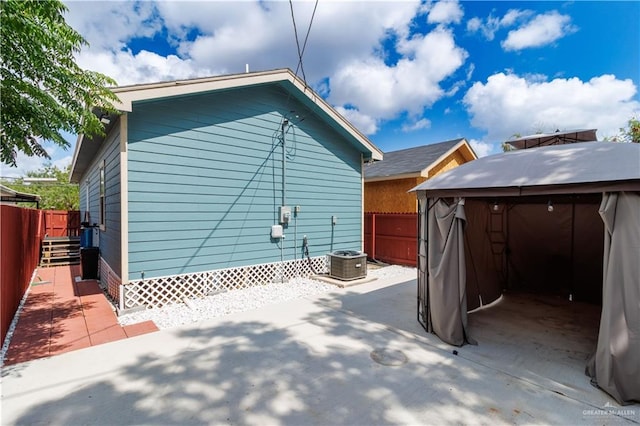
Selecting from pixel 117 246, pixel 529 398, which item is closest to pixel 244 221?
pixel 117 246

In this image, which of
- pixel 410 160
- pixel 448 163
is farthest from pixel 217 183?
pixel 448 163

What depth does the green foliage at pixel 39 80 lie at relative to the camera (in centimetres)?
282

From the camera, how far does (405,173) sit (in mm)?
10398

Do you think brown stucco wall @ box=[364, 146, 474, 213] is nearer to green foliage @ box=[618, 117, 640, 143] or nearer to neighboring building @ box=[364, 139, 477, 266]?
neighboring building @ box=[364, 139, 477, 266]

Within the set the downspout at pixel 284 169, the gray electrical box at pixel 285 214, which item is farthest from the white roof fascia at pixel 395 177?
the gray electrical box at pixel 285 214

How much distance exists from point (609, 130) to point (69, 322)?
25043mm

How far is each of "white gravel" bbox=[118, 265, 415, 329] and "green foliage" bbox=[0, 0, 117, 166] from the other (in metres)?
2.90

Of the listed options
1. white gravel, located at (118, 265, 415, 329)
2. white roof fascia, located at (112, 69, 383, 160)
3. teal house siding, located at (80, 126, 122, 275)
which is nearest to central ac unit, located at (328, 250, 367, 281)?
white gravel, located at (118, 265, 415, 329)

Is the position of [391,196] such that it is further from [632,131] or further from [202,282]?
[632,131]

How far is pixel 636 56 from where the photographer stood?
7930mm

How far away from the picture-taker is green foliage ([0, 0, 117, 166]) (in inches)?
111

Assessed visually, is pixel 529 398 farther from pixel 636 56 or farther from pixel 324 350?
pixel 636 56

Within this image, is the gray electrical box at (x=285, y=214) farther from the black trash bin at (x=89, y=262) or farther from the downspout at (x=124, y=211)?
the black trash bin at (x=89, y=262)

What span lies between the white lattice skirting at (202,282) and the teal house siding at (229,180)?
15 cm
